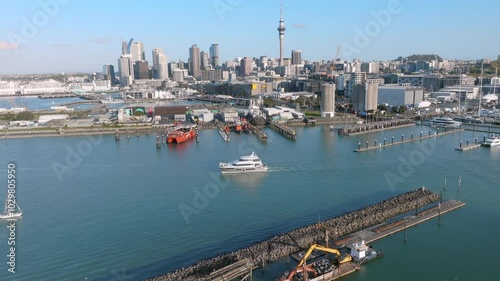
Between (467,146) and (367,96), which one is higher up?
(367,96)

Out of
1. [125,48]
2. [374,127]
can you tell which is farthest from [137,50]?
[374,127]

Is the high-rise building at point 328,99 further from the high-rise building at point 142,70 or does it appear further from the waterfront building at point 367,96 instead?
the high-rise building at point 142,70

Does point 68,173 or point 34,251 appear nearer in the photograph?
point 34,251

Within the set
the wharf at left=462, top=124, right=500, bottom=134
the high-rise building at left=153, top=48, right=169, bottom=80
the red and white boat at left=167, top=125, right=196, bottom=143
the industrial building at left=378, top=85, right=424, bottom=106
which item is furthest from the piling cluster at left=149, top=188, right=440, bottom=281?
the high-rise building at left=153, top=48, right=169, bottom=80

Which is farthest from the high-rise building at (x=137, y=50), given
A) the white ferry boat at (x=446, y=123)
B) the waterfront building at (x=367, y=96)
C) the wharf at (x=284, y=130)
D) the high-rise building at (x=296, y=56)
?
the white ferry boat at (x=446, y=123)

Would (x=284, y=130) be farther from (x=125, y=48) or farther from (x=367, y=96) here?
(x=125, y=48)

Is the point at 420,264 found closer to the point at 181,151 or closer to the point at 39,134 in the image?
the point at 181,151

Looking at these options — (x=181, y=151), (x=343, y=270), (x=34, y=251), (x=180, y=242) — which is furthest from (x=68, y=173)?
(x=343, y=270)
